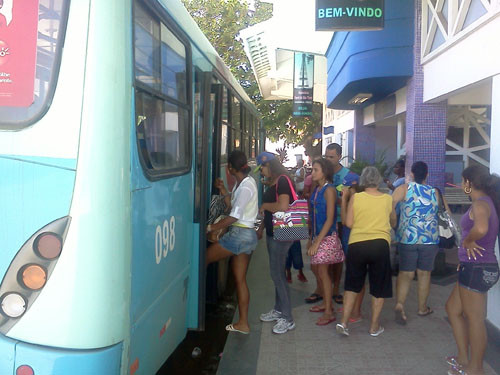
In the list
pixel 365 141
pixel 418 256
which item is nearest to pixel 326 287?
pixel 418 256

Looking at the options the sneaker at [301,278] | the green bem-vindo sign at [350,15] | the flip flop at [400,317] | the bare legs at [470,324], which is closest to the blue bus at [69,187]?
the bare legs at [470,324]

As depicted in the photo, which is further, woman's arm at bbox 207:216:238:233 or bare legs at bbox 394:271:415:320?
bare legs at bbox 394:271:415:320

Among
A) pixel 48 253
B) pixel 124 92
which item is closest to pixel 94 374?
pixel 48 253

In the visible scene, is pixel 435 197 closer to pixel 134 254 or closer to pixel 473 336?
pixel 473 336

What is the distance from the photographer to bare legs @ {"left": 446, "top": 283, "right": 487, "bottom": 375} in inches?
155

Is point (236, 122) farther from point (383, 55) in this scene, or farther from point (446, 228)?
point (383, 55)

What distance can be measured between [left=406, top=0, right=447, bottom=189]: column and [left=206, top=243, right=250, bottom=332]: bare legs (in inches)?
204

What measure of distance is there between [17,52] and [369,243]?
3.48 m

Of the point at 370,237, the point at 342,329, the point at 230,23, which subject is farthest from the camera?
the point at 230,23

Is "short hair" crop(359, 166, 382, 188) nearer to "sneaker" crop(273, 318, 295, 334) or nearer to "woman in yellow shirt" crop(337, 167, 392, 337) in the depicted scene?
"woman in yellow shirt" crop(337, 167, 392, 337)

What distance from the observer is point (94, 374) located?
7.96 feet

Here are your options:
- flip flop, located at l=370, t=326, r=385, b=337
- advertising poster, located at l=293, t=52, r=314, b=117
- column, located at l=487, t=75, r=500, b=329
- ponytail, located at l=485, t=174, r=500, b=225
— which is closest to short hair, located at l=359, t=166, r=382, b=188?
ponytail, located at l=485, t=174, r=500, b=225

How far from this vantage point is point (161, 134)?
3314 millimetres

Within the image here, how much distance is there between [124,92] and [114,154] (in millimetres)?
337
